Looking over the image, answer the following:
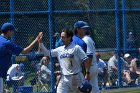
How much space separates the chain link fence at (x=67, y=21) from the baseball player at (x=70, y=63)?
5080mm

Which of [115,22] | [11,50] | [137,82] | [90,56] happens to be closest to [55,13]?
[115,22]

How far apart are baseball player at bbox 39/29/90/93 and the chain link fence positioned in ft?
16.7

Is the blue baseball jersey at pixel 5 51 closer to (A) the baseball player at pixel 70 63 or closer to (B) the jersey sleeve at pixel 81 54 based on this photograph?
(A) the baseball player at pixel 70 63

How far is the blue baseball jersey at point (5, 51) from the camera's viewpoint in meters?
9.91

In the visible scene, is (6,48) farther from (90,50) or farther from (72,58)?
(90,50)

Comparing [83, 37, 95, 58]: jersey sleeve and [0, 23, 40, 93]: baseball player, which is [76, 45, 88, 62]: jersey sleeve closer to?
[83, 37, 95, 58]: jersey sleeve

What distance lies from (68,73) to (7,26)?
1.42 m

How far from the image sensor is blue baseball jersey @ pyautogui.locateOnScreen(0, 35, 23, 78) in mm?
9914

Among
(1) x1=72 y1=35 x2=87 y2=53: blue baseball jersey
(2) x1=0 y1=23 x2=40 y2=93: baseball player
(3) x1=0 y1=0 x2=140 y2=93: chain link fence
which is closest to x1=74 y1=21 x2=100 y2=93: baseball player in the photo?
(1) x1=72 y1=35 x2=87 y2=53: blue baseball jersey

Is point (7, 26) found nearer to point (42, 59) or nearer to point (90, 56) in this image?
point (90, 56)

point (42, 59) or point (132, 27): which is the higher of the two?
point (132, 27)

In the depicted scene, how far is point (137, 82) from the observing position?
18.1 metres

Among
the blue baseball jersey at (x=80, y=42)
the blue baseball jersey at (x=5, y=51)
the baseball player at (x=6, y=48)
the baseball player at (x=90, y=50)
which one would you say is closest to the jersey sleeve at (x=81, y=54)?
the blue baseball jersey at (x=80, y=42)

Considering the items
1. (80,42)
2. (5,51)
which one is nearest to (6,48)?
(5,51)
